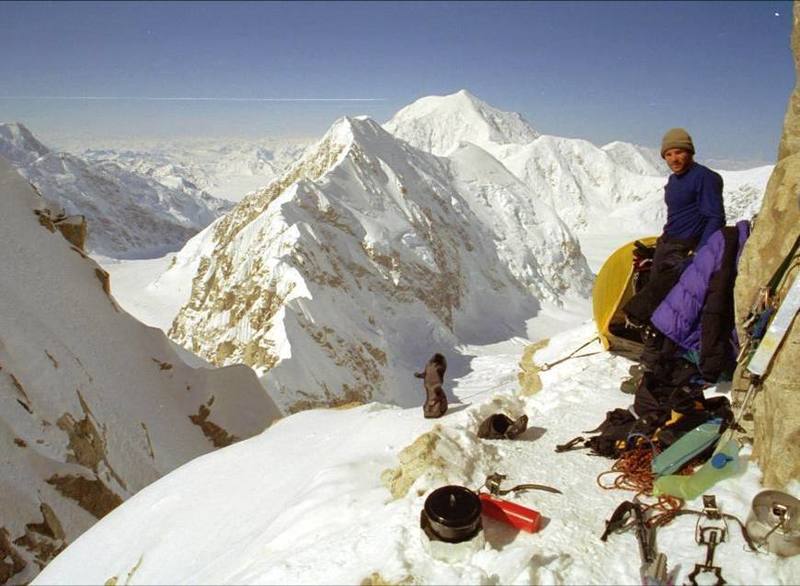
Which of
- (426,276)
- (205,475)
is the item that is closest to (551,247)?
(426,276)

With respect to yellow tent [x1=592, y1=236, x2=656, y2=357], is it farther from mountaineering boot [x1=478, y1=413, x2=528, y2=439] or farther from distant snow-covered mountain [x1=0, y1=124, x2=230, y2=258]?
distant snow-covered mountain [x1=0, y1=124, x2=230, y2=258]

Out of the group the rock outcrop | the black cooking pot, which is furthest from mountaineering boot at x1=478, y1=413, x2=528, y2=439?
the rock outcrop

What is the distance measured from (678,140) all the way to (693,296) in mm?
1810

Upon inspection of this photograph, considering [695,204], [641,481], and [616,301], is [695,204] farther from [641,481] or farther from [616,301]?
[641,481]

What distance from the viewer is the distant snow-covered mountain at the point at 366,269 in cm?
3216

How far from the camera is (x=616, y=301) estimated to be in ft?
24.6

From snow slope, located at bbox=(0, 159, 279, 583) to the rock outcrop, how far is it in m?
10.2

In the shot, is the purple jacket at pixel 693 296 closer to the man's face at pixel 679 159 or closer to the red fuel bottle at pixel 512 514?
the man's face at pixel 679 159

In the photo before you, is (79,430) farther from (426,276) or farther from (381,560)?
(426,276)

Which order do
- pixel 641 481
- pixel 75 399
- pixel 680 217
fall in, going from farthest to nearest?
1. pixel 75 399
2. pixel 680 217
3. pixel 641 481

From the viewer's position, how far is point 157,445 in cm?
1172

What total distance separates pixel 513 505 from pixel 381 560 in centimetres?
109

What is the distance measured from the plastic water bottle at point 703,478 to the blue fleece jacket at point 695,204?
2598 millimetres

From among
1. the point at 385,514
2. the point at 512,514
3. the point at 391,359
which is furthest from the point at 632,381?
the point at 391,359
